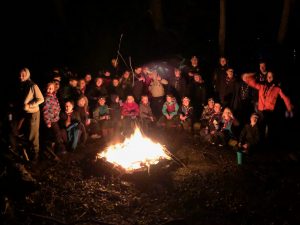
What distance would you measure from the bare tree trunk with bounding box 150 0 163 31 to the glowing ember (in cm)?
1190

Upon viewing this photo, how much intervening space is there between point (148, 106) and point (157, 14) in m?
9.69

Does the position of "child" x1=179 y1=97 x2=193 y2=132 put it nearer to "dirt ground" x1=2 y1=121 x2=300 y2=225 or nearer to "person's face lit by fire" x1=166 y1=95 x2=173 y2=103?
"person's face lit by fire" x1=166 y1=95 x2=173 y2=103

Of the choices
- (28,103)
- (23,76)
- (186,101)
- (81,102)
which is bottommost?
(186,101)

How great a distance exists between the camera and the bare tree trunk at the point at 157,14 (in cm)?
2019

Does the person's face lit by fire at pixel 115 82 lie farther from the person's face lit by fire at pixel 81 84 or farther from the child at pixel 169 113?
the child at pixel 169 113

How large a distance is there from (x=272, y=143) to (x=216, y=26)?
42.6 feet

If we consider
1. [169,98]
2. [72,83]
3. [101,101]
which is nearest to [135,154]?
[101,101]

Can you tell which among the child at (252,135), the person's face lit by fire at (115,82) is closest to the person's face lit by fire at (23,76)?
the person's face lit by fire at (115,82)

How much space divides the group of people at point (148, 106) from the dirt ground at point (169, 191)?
30.4 inches

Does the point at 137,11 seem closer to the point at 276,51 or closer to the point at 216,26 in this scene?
the point at 216,26

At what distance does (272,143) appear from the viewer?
10703 millimetres

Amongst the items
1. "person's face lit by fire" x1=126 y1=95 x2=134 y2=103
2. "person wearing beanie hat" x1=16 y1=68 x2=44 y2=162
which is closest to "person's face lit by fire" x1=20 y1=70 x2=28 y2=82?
"person wearing beanie hat" x1=16 y1=68 x2=44 y2=162

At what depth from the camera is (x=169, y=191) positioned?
8.27 m

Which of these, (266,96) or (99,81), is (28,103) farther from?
(266,96)
